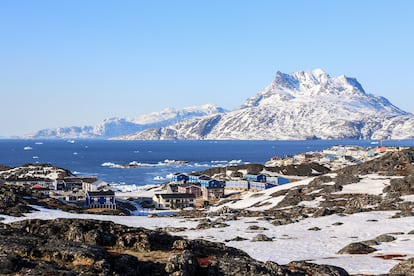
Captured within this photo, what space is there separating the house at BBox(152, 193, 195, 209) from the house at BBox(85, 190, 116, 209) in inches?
484

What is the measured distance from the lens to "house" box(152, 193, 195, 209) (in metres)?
102

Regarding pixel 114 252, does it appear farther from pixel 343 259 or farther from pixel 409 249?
pixel 409 249

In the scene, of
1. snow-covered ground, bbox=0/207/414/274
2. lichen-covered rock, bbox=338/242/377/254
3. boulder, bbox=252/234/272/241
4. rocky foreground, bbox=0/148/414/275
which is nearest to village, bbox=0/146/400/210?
rocky foreground, bbox=0/148/414/275

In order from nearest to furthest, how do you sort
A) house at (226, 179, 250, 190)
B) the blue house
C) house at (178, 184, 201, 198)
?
house at (178, 184, 201, 198)
house at (226, 179, 250, 190)
the blue house

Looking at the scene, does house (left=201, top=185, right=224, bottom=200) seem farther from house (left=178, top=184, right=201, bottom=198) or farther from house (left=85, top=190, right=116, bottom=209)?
house (left=85, top=190, right=116, bottom=209)

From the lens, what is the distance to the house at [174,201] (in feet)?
336

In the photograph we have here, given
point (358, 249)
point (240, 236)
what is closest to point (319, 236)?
point (240, 236)

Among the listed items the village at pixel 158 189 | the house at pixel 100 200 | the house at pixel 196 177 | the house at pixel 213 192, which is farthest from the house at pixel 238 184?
the house at pixel 100 200

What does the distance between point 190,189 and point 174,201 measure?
18001 millimetres

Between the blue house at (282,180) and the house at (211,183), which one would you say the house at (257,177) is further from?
the house at (211,183)

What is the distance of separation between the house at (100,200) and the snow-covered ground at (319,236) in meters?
32.8

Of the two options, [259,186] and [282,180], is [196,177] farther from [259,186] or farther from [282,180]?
[282,180]

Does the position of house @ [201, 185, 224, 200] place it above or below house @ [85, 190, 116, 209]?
below

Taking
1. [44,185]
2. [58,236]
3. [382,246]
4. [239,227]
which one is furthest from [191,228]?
[44,185]
